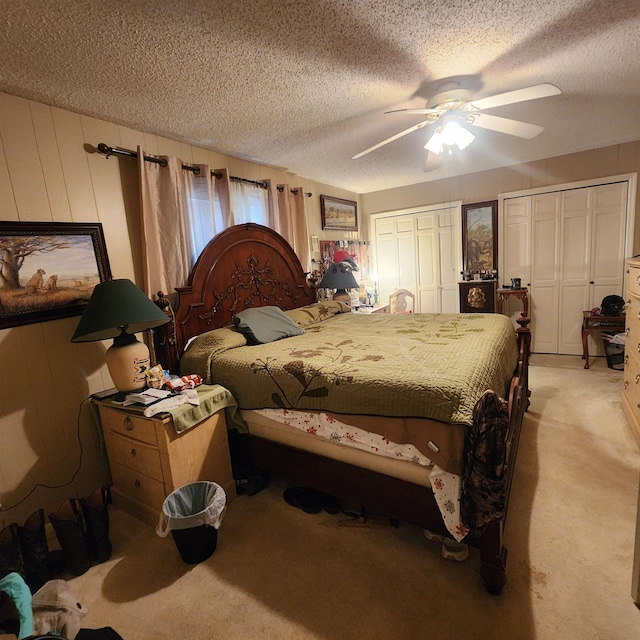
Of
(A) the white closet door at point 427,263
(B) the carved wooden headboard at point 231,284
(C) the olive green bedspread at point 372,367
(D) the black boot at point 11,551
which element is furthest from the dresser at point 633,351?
(D) the black boot at point 11,551

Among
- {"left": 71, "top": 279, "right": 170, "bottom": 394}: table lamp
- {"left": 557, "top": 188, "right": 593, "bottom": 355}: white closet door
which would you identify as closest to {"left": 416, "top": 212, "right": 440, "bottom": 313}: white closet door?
{"left": 557, "top": 188, "right": 593, "bottom": 355}: white closet door

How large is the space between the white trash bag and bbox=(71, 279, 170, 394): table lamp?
66cm

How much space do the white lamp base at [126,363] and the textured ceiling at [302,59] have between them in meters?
1.32

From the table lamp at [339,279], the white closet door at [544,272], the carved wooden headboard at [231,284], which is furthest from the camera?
the white closet door at [544,272]

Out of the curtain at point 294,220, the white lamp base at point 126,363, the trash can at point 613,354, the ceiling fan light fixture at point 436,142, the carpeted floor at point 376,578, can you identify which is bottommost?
the carpeted floor at point 376,578

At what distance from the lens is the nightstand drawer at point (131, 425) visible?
187 cm

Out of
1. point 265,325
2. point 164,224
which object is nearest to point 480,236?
point 265,325

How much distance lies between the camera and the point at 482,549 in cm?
143

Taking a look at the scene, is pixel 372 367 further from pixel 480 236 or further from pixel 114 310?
pixel 480 236

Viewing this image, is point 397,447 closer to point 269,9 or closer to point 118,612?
point 118,612

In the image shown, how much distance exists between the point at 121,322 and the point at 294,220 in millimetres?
2409

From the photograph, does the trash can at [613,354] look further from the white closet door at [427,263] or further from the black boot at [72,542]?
the black boot at [72,542]

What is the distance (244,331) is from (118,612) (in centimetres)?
163

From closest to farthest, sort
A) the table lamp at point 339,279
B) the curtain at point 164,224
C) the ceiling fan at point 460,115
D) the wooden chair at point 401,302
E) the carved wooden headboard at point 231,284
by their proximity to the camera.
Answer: the ceiling fan at point 460,115 → the curtain at point 164,224 → the carved wooden headboard at point 231,284 → the table lamp at point 339,279 → the wooden chair at point 401,302
